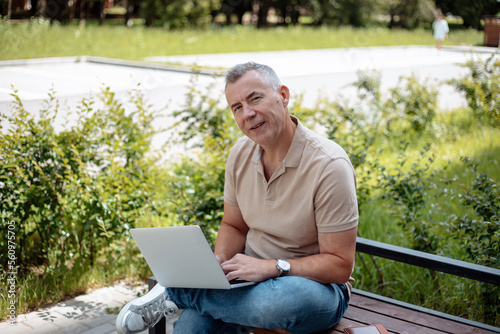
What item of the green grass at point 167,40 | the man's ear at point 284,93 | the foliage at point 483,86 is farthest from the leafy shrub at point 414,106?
the man's ear at point 284,93

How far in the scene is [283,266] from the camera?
220 cm

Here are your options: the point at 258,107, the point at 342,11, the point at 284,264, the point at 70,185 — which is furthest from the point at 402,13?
the point at 284,264

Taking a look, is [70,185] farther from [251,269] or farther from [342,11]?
[342,11]

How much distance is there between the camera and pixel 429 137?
23.8 feet

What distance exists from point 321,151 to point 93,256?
2.25 m

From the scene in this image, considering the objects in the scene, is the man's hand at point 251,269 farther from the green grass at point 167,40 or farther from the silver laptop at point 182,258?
the green grass at point 167,40

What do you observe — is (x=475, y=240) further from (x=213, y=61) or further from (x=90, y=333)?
(x=213, y=61)

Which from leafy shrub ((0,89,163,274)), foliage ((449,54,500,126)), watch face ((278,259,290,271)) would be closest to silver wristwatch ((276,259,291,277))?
watch face ((278,259,290,271))

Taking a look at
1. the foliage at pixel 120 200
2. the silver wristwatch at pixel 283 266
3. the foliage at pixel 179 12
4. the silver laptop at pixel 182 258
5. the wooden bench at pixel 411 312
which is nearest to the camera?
the silver laptop at pixel 182 258

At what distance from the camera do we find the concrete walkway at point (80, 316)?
3.23 meters

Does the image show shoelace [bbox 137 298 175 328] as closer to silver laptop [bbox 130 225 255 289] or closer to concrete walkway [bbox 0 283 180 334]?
silver laptop [bbox 130 225 255 289]

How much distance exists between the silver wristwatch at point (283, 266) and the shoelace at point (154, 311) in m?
0.50

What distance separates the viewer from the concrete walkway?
3.23 m

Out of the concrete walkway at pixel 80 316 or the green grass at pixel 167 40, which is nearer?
the concrete walkway at pixel 80 316
